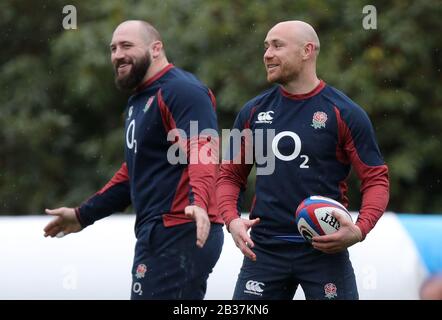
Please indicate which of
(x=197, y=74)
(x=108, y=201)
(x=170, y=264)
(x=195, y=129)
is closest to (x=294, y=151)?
(x=195, y=129)

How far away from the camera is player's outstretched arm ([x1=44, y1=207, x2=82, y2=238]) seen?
6887mm

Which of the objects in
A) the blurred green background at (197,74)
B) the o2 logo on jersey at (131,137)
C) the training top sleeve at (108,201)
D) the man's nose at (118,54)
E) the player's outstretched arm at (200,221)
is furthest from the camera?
the blurred green background at (197,74)

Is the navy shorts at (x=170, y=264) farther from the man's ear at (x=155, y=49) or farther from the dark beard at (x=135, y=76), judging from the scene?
the man's ear at (x=155, y=49)

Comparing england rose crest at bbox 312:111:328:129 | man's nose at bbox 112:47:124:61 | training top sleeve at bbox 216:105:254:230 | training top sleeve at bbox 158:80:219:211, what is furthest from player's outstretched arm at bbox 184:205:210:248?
man's nose at bbox 112:47:124:61

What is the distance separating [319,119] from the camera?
603 centimetres

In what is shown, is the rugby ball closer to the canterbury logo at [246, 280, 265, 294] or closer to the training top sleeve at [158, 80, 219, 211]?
the canterbury logo at [246, 280, 265, 294]

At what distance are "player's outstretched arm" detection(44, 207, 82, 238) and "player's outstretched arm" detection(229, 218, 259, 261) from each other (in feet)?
4.49

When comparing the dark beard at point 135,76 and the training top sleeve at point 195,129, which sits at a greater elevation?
the dark beard at point 135,76

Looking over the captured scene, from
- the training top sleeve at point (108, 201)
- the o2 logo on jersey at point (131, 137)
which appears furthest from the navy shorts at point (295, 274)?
the training top sleeve at point (108, 201)

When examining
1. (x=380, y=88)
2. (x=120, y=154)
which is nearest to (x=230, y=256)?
(x=380, y=88)

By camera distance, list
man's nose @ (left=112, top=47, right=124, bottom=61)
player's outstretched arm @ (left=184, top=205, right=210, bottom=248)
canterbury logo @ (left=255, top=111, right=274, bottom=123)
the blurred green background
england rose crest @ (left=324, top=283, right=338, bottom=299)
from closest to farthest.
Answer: player's outstretched arm @ (left=184, top=205, right=210, bottom=248) < england rose crest @ (left=324, top=283, right=338, bottom=299) < canterbury logo @ (left=255, top=111, right=274, bottom=123) < man's nose @ (left=112, top=47, right=124, bottom=61) < the blurred green background

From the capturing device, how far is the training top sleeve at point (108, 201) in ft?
22.5

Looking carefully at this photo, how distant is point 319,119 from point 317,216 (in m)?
0.58

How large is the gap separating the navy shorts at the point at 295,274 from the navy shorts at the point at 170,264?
28 cm
